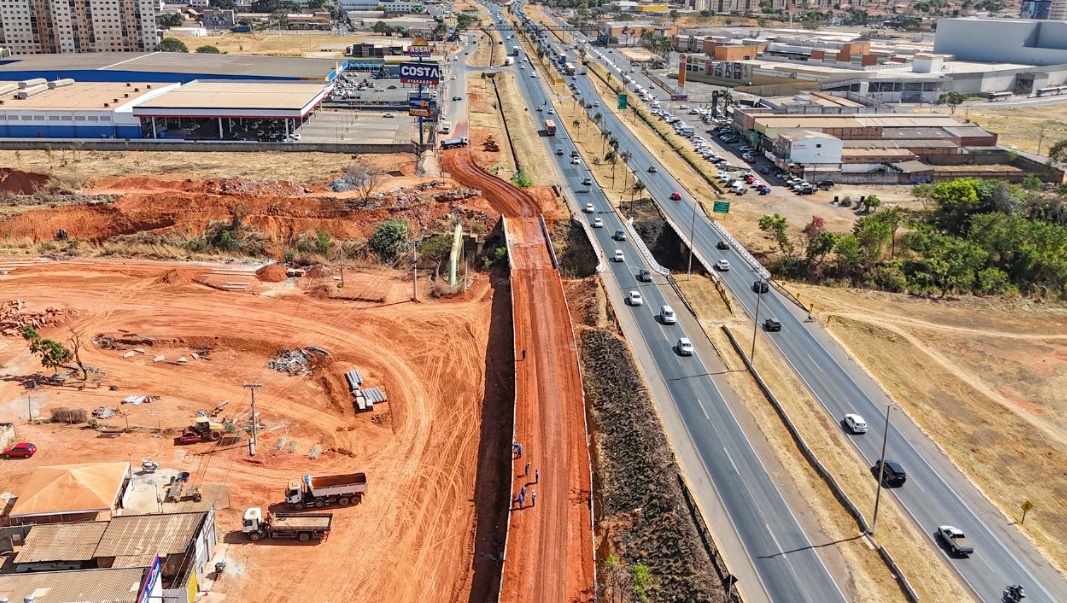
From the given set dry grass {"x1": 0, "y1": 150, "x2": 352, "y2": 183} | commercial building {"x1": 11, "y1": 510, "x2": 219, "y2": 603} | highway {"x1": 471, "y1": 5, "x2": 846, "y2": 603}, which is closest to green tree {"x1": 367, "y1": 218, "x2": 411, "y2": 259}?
highway {"x1": 471, "y1": 5, "x2": 846, "y2": 603}

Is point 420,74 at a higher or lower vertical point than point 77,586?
higher

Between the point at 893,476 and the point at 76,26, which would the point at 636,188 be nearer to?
the point at 893,476

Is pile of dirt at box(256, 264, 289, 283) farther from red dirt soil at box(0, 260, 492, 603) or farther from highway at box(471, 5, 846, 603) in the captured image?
highway at box(471, 5, 846, 603)

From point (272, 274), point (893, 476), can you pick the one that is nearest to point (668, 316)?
point (893, 476)

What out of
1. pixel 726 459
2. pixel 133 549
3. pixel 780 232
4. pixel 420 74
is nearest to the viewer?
pixel 133 549

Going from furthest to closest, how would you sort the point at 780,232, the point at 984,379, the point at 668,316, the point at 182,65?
the point at 182,65 < the point at 780,232 < the point at 668,316 < the point at 984,379

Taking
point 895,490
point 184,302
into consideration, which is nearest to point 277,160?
point 184,302

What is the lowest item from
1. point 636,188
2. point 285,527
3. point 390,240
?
point 285,527

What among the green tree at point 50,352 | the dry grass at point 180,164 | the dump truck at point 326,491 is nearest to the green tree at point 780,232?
the dry grass at point 180,164
